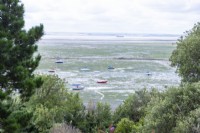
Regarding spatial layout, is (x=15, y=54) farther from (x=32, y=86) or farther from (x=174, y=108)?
(x=174, y=108)

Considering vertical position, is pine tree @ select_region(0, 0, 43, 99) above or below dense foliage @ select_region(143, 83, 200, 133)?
above

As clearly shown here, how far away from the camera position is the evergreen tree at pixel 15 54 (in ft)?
52.6

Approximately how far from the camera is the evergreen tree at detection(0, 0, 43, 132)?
16.0m

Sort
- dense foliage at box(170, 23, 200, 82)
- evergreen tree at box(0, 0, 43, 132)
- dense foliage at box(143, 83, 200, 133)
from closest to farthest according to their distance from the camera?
evergreen tree at box(0, 0, 43, 132), dense foliage at box(143, 83, 200, 133), dense foliage at box(170, 23, 200, 82)

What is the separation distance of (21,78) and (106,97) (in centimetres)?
3611

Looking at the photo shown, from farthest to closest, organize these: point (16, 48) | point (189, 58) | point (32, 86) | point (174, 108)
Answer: point (189, 58) < point (174, 108) < point (32, 86) < point (16, 48)

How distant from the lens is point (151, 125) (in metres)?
18.7

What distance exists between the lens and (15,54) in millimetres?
16516

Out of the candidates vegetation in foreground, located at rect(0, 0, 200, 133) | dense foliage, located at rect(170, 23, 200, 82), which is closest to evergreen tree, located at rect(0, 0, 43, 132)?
vegetation in foreground, located at rect(0, 0, 200, 133)

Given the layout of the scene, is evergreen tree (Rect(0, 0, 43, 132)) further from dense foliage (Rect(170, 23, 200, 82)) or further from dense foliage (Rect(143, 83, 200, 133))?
dense foliage (Rect(170, 23, 200, 82))

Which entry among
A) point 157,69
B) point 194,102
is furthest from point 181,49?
point 157,69

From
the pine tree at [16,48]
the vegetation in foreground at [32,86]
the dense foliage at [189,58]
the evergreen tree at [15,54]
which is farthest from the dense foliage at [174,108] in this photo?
the pine tree at [16,48]

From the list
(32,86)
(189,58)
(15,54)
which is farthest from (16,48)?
(189,58)

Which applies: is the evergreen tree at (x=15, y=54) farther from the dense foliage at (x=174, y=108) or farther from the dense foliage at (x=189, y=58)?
the dense foliage at (x=189, y=58)
